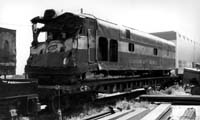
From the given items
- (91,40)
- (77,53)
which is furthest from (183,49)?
(77,53)

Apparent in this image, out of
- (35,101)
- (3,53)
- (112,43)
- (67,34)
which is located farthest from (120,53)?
(3,53)

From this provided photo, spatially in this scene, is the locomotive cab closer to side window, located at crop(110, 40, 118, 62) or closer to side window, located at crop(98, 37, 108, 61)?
side window, located at crop(98, 37, 108, 61)

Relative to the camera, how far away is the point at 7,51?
6.57 m

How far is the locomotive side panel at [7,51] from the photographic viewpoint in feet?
21.1

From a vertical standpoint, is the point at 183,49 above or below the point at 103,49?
above

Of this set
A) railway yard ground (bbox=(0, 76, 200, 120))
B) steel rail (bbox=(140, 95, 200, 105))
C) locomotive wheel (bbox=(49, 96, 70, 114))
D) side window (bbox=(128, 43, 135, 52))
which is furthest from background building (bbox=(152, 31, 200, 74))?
locomotive wheel (bbox=(49, 96, 70, 114))

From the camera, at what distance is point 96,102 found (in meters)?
10.7

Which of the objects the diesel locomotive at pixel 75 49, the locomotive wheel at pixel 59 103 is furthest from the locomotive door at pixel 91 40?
the locomotive wheel at pixel 59 103

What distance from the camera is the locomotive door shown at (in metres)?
9.30

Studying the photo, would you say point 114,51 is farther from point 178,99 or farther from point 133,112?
point 178,99

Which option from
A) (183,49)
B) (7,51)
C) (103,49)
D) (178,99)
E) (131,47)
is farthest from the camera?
(183,49)

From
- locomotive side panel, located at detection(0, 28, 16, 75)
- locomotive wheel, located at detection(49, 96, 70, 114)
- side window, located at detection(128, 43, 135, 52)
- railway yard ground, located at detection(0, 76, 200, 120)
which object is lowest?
railway yard ground, located at detection(0, 76, 200, 120)

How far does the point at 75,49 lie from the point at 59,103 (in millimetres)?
1878

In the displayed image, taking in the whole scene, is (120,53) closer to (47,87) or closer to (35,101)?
(47,87)
